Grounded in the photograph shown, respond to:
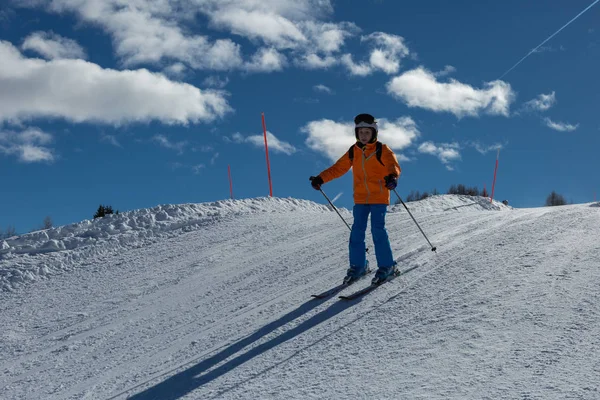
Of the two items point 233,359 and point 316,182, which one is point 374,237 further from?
point 233,359

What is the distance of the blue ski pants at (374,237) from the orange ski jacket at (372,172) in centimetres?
10

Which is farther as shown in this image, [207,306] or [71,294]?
[71,294]

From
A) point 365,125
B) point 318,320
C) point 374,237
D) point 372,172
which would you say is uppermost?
point 365,125

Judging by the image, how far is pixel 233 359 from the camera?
16.9 ft

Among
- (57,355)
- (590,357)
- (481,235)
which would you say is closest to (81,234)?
(57,355)

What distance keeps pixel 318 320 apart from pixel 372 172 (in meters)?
1.95

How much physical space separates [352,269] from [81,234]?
7.85m

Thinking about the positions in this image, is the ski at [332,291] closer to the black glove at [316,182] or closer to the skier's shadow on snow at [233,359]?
the skier's shadow on snow at [233,359]

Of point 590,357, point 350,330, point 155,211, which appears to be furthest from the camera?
point 155,211

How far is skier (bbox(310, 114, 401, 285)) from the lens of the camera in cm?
654

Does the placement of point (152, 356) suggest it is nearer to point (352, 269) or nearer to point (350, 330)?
point (350, 330)

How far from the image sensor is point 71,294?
8930mm

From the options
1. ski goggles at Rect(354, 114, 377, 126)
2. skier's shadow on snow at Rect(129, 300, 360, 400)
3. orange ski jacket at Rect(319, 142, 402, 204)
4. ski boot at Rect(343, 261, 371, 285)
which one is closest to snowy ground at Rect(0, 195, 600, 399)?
skier's shadow on snow at Rect(129, 300, 360, 400)

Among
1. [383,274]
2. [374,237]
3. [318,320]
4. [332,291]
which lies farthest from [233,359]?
[374,237]
